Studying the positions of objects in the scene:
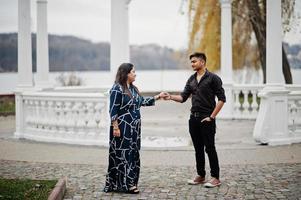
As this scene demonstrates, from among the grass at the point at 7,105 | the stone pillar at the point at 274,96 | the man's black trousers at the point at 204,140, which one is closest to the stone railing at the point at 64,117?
the stone pillar at the point at 274,96

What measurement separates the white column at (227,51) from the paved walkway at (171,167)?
386cm

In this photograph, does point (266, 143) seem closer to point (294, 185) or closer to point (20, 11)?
point (294, 185)

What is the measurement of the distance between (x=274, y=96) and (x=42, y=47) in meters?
8.26

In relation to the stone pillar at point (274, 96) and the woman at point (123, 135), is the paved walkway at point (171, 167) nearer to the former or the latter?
the woman at point (123, 135)

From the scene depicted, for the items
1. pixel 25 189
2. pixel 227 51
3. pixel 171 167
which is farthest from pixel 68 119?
pixel 227 51

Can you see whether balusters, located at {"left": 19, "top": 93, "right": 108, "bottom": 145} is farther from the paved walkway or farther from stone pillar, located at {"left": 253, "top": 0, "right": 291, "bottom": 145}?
stone pillar, located at {"left": 253, "top": 0, "right": 291, "bottom": 145}

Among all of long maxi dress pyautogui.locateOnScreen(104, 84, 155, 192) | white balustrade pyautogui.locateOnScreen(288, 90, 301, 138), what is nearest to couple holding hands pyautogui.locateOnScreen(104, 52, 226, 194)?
long maxi dress pyautogui.locateOnScreen(104, 84, 155, 192)

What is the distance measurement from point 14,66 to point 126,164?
27.9m

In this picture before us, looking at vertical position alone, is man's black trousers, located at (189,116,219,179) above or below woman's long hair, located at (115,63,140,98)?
below

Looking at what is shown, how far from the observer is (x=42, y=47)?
54.7 ft

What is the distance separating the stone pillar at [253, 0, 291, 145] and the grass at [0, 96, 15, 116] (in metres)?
13.0

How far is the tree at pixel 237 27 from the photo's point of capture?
906 inches

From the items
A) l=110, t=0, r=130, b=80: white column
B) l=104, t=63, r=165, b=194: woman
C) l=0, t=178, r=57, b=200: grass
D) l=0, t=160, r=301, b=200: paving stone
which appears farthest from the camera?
l=110, t=0, r=130, b=80: white column

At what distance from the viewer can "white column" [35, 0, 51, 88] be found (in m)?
16.4
